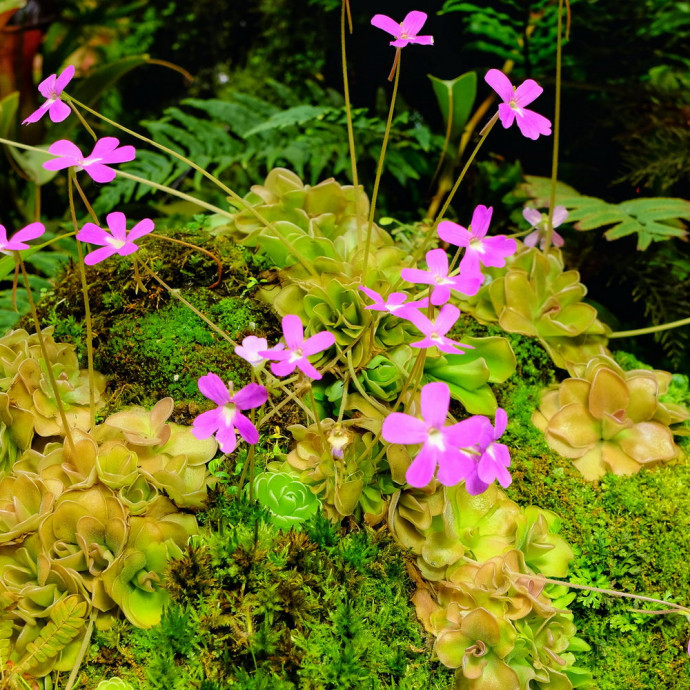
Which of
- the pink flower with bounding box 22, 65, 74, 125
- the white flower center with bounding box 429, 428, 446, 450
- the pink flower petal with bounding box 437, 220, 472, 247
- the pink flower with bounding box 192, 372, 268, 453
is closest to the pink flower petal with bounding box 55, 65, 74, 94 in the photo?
the pink flower with bounding box 22, 65, 74, 125

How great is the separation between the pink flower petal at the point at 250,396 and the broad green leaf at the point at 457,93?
1.66m

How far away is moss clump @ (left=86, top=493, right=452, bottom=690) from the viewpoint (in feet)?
4.33

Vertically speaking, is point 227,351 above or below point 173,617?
above

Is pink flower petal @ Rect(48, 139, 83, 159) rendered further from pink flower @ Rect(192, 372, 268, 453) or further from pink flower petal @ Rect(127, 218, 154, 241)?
pink flower @ Rect(192, 372, 268, 453)

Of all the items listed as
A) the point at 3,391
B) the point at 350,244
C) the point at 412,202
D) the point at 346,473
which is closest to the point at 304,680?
the point at 346,473

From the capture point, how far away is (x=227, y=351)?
187 centimetres

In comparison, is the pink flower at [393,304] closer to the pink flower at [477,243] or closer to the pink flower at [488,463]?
the pink flower at [477,243]

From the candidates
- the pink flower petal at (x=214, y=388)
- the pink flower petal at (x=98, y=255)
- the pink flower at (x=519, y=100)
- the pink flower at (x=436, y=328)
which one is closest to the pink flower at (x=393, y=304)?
the pink flower at (x=436, y=328)

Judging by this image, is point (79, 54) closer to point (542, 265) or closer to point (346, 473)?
point (542, 265)

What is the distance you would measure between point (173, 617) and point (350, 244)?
1.22 meters

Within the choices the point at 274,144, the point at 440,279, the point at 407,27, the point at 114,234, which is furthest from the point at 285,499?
the point at 274,144

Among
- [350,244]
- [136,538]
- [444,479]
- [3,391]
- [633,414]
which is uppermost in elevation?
[444,479]

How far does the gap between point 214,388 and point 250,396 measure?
8cm

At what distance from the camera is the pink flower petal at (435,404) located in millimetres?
1073
